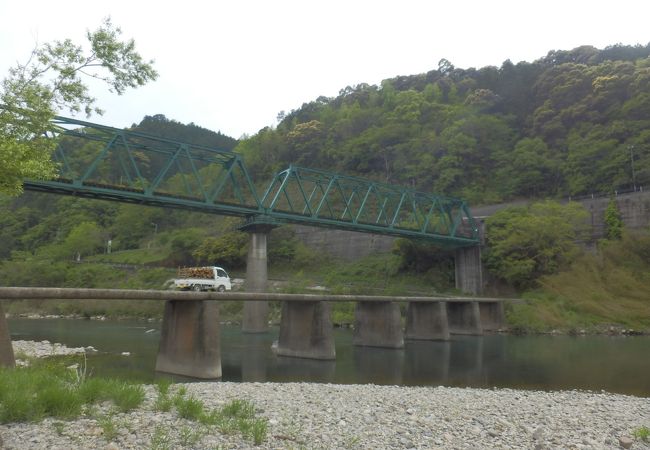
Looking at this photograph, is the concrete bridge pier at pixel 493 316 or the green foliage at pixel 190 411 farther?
the concrete bridge pier at pixel 493 316

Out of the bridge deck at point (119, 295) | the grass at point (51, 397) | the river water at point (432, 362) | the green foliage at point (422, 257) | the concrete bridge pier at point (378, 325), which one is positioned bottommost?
the river water at point (432, 362)

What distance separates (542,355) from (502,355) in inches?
89.1

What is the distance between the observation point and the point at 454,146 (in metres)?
82.0

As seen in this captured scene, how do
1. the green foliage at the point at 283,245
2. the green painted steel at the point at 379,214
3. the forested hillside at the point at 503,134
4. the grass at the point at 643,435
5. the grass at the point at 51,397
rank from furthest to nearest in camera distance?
the green foliage at the point at 283,245
the forested hillside at the point at 503,134
the green painted steel at the point at 379,214
the grass at the point at 643,435
the grass at the point at 51,397

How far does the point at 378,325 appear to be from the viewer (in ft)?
105

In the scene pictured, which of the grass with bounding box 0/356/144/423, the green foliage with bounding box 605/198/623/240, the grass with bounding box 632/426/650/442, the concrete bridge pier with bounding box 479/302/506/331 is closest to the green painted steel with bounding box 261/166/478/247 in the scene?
the concrete bridge pier with bounding box 479/302/506/331

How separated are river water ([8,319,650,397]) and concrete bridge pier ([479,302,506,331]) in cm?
857

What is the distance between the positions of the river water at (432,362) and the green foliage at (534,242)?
1440cm

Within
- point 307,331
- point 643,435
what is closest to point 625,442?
point 643,435

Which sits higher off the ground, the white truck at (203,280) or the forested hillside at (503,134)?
the forested hillside at (503,134)

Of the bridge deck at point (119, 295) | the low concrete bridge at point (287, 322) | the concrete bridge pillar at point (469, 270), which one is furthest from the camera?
the concrete bridge pillar at point (469, 270)

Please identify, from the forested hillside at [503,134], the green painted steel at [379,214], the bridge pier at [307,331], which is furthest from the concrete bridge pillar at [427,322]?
the forested hillside at [503,134]

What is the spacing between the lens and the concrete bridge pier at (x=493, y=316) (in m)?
46.5

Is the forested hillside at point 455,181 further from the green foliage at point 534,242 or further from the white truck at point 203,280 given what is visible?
the white truck at point 203,280
